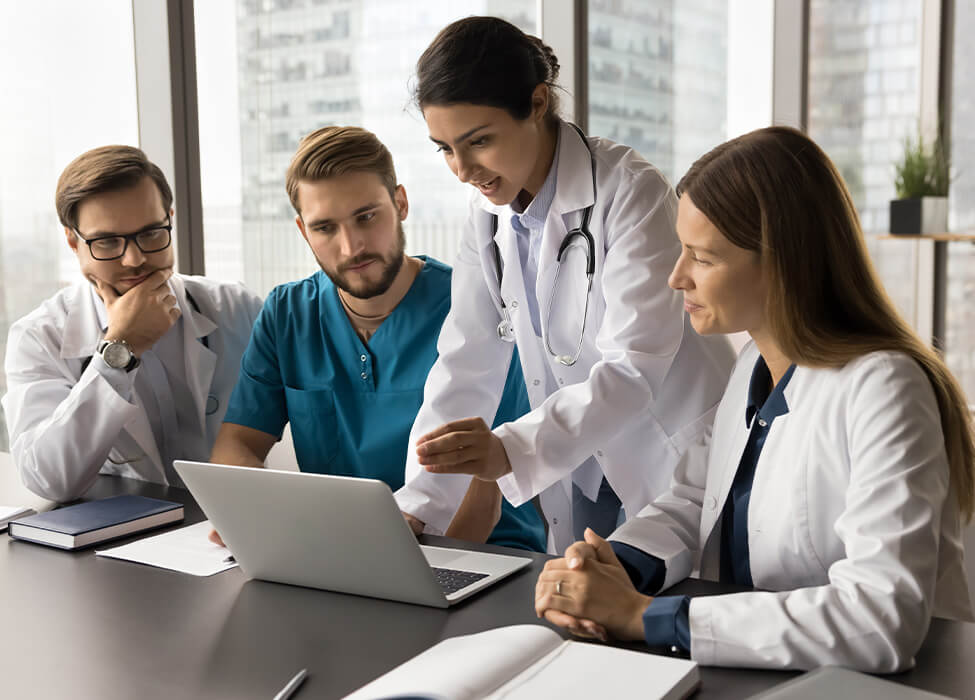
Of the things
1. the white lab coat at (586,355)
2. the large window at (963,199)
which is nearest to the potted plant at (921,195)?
the large window at (963,199)

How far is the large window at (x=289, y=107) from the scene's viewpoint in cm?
271

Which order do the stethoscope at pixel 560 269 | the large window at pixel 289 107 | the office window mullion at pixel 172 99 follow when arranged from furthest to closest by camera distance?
the large window at pixel 289 107 < the office window mullion at pixel 172 99 < the stethoscope at pixel 560 269

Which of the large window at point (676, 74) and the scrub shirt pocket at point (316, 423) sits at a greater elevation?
the large window at point (676, 74)

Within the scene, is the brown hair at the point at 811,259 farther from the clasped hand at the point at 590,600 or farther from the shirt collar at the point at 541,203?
the shirt collar at the point at 541,203

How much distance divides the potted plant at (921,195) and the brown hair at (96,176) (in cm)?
350

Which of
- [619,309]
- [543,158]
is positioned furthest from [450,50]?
[619,309]

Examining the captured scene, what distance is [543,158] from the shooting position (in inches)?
69.9

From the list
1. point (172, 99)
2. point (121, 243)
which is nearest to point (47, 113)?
point (172, 99)

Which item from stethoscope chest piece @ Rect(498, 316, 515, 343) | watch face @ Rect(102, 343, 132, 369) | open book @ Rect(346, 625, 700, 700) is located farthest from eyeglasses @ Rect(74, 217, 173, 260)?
open book @ Rect(346, 625, 700, 700)

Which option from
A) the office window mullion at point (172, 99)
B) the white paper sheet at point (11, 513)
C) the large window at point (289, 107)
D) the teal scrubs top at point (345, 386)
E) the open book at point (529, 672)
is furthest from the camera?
the large window at point (289, 107)

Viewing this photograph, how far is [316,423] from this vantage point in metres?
1.96

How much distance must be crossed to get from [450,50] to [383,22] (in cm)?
160

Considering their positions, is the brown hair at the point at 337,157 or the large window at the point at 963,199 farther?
the large window at the point at 963,199

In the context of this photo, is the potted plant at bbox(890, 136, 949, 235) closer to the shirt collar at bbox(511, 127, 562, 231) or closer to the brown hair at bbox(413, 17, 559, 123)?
the shirt collar at bbox(511, 127, 562, 231)
